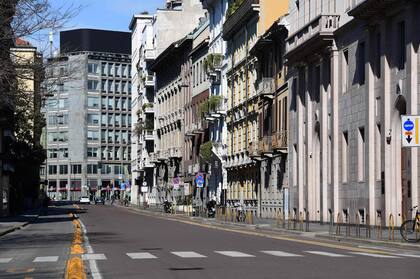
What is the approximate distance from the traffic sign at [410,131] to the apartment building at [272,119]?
2948 cm

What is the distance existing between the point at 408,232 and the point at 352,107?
1370 cm

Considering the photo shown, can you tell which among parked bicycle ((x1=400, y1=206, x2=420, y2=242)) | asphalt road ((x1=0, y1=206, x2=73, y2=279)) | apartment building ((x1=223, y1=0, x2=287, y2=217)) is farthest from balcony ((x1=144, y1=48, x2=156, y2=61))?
parked bicycle ((x1=400, y1=206, x2=420, y2=242))

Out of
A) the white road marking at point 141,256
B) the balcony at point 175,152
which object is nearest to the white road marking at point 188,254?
the white road marking at point 141,256

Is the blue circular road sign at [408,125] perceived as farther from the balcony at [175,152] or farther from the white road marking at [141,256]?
the balcony at [175,152]

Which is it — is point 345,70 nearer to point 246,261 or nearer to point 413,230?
point 413,230

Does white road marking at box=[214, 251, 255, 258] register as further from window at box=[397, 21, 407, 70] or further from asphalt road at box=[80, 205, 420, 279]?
window at box=[397, 21, 407, 70]

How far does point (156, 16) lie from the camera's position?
12469 cm

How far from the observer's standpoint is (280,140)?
58.3m

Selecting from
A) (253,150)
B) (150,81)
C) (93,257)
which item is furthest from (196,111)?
(93,257)

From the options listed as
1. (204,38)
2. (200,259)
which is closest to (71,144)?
(204,38)

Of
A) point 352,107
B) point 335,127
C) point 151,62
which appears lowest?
point 335,127

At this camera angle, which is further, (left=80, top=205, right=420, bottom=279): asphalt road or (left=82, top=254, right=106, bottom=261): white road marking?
(left=82, top=254, right=106, bottom=261): white road marking

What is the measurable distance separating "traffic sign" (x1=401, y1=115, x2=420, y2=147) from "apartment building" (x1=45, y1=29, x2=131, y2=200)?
6179 inches

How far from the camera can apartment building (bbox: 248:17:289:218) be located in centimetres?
5862
